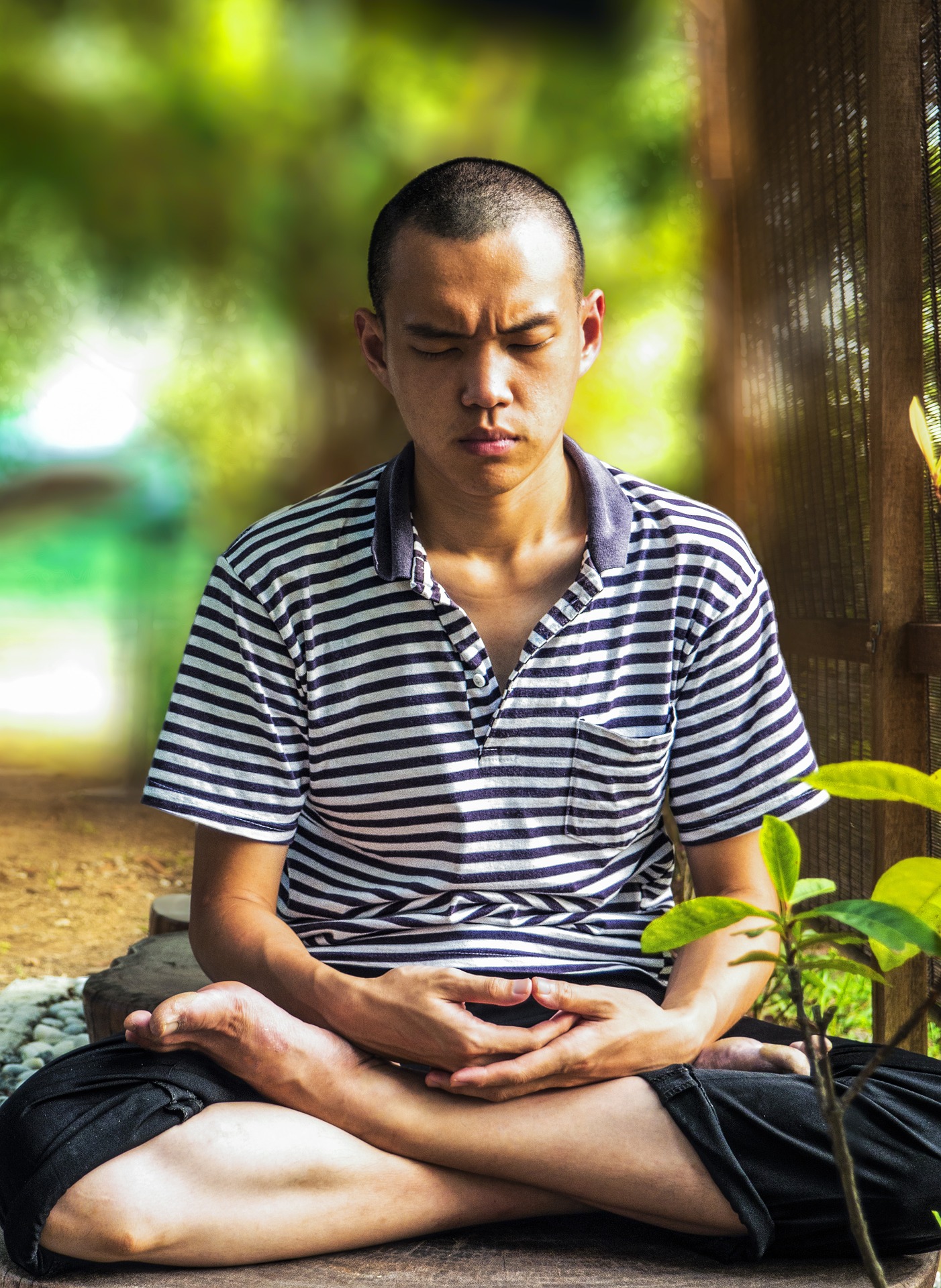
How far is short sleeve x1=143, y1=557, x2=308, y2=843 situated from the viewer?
1.32 m

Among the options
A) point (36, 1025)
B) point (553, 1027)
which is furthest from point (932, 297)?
point (36, 1025)

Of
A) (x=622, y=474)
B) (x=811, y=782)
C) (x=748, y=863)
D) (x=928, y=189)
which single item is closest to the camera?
(x=811, y=782)

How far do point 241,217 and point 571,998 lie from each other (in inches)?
164

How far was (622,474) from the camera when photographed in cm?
155

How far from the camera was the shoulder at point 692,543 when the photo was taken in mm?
1398

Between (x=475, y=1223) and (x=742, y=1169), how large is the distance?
26 cm

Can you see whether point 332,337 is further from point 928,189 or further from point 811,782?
point 811,782

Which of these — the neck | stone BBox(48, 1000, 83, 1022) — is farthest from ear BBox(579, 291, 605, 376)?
stone BBox(48, 1000, 83, 1022)

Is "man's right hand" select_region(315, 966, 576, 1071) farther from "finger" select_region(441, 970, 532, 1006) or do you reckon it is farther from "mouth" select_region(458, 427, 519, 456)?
"mouth" select_region(458, 427, 519, 456)

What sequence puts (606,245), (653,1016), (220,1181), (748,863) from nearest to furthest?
(220,1181) → (653,1016) → (748,863) → (606,245)

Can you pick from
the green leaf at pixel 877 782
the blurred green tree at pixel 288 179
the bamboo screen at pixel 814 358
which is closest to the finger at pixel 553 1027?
the green leaf at pixel 877 782

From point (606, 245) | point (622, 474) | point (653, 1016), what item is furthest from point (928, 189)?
point (606, 245)

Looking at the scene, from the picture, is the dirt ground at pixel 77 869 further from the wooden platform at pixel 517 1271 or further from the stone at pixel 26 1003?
the wooden platform at pixel 517 1271

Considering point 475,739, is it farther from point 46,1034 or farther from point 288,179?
point 288,179
